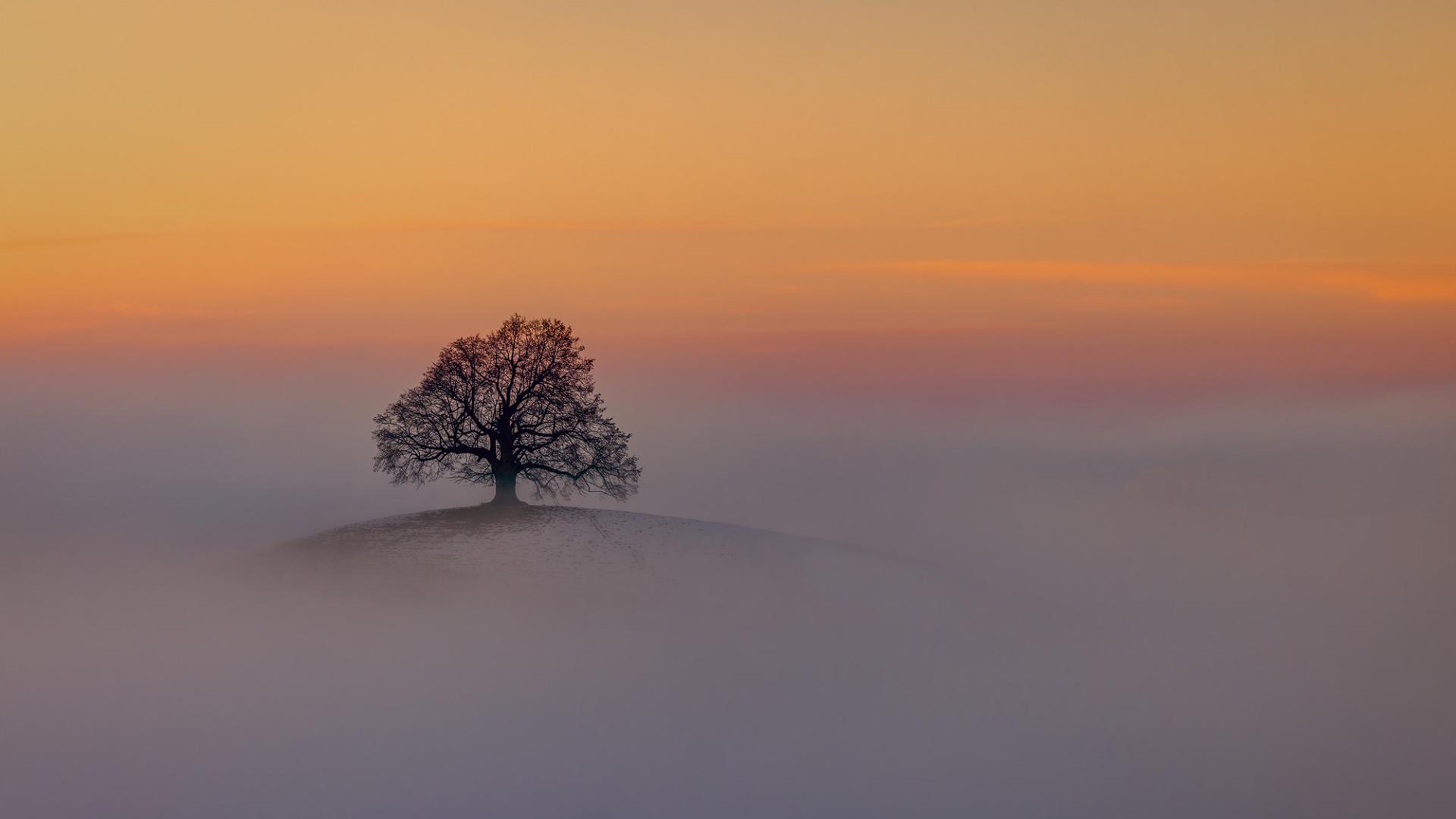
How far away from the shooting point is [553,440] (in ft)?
181

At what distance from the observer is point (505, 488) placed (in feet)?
184

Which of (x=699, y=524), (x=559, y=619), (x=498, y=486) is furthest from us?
(x=699, y=524)

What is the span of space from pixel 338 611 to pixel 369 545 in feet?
18.5

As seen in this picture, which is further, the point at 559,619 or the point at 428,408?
the point at 428,408

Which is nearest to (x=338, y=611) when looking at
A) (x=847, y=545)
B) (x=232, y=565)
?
(x=232, y=565)

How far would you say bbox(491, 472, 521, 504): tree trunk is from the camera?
183ft

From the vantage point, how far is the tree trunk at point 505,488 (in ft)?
183

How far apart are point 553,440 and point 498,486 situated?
3314 mm

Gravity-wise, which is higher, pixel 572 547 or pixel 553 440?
pixel 553 440

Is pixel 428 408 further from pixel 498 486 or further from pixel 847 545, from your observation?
pixel 847 545

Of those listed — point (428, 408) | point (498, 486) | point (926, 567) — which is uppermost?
point (428, 408)

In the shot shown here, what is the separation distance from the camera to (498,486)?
55906 millimetres

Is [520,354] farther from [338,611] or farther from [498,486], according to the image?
[338,611]

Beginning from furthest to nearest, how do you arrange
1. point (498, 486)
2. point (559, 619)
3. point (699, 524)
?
point (699, 524), point (498, 486), point (559, 619)
